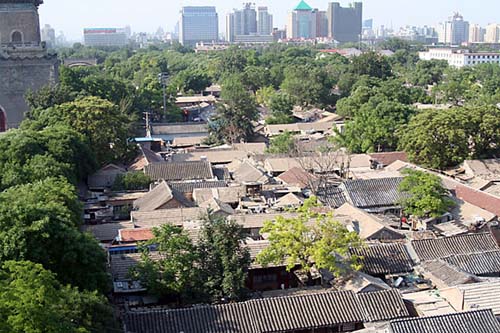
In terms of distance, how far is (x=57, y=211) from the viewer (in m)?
14.1

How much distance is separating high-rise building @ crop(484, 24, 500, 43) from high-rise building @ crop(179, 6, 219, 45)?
6671 centimetres

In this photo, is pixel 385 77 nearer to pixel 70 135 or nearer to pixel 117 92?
pixel 117 92

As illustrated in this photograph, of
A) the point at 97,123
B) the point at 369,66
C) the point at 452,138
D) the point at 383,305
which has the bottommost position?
the point at 383,305

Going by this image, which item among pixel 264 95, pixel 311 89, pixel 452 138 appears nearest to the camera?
pixel 452 138

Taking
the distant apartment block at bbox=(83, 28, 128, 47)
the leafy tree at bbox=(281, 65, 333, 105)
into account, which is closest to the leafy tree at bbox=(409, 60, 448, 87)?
the leafy tree at bbox=(281, 65, 333, 105)

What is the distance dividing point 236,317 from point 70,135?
43.7 feet

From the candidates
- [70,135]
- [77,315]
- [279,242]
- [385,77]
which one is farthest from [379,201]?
[385,77]

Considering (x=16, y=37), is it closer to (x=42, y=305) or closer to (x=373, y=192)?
(x=373, y=192)

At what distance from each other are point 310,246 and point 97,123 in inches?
577

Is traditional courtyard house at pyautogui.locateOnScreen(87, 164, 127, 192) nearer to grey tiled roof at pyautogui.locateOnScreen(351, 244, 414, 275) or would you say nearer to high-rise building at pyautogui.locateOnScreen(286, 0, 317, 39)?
grey tiled roof at pyautogui.locateOnScreen(351, 244, 414, 275)

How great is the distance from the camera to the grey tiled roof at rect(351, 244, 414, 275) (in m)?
15.8

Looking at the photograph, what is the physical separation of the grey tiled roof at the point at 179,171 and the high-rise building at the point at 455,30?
14369cm

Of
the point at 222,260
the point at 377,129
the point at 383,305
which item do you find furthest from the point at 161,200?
the point at 377,129

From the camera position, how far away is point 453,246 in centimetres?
1691
